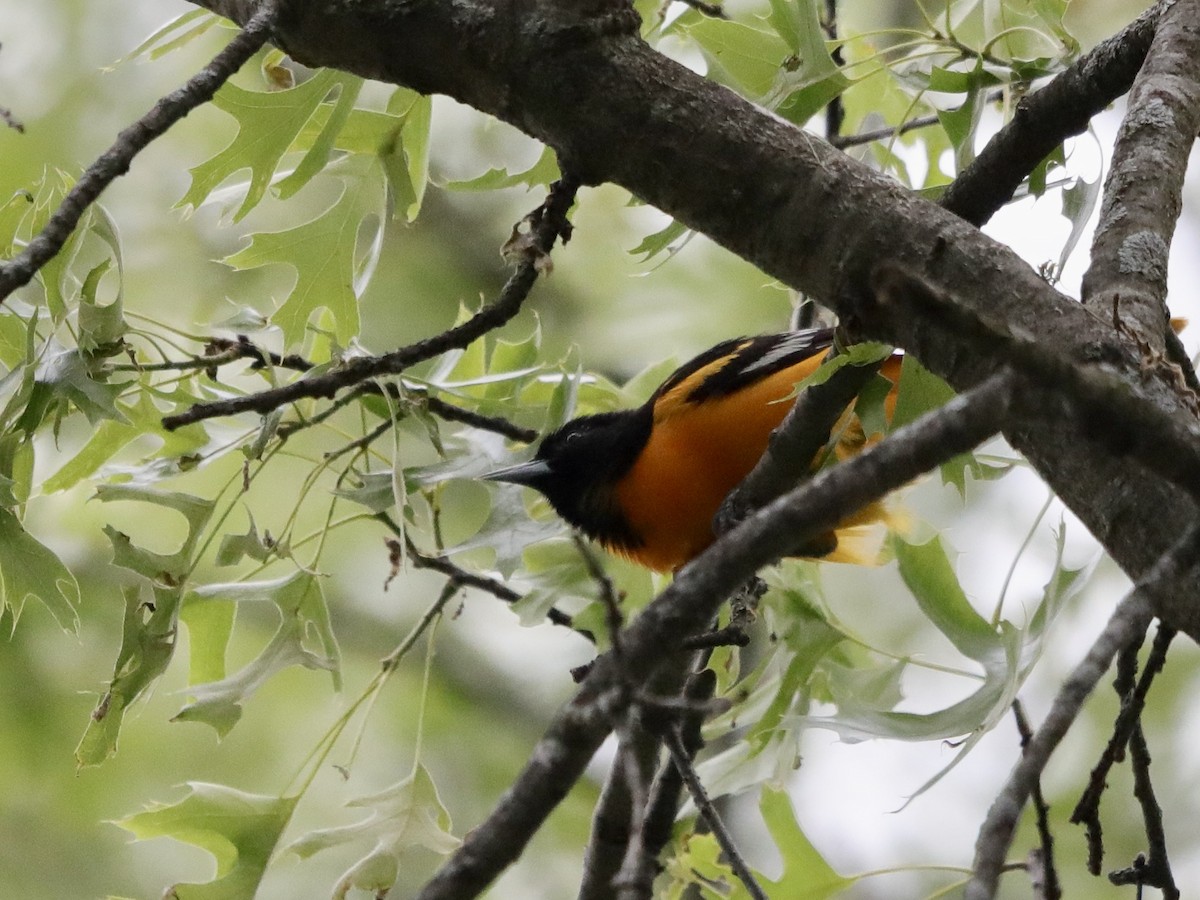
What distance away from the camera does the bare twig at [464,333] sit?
184cm

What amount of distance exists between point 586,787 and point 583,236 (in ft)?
7.58

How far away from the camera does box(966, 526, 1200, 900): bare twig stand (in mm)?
889

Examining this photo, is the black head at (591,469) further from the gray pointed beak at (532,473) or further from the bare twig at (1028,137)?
the bare twig at (1028,137)

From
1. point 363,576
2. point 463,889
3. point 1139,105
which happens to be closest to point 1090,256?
point 1139,105

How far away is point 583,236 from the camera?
17.7 ft

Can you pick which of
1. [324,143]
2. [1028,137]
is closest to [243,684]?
[324,143]

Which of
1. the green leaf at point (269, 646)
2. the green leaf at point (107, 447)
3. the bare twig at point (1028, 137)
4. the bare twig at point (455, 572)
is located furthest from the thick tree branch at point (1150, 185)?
the green leaf at point (107, 447)

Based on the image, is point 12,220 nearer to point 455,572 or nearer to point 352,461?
point 352,461

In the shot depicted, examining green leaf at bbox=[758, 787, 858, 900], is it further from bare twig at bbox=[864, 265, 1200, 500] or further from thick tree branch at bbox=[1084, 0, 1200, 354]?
bare twig at bbox=[864, 265, 1200, 500]

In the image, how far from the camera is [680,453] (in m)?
3.07

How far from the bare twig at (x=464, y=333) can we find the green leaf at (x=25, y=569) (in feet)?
1.04

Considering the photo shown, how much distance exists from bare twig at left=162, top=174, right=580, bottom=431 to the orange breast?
1.12m

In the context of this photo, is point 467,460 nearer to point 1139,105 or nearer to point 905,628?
point 1139,105

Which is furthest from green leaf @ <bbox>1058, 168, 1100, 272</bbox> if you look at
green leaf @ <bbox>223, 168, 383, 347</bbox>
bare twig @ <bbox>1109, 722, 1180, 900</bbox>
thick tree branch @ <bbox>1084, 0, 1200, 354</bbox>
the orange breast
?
green leaf @ <bbox>223, 168, 383, 347</bbox>
